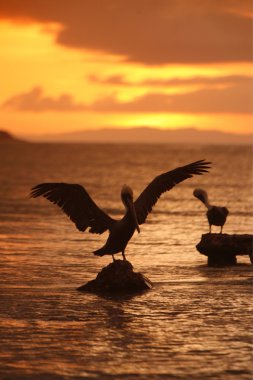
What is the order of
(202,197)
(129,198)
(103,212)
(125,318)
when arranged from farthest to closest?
(202,197) < (103,212) < (129,198) < (125,318)

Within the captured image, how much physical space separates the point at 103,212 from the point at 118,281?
1.19m

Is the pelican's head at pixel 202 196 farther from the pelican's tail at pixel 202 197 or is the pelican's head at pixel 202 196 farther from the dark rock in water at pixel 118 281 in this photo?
the dark rock in water at pixel 118 281

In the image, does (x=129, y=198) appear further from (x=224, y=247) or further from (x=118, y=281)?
(x=224, y=247)

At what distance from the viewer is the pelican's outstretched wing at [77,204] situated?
14203 mm

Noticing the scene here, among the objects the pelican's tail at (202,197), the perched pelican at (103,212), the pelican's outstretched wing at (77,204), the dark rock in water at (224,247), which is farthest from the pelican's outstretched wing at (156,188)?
the pelican's tail at (202,197)

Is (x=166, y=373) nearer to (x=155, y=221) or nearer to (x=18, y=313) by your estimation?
(x=18, y=313)

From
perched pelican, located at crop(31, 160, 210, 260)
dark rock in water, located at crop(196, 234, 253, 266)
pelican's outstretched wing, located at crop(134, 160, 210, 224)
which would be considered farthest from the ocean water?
pelican's outstretched wing, located at crop(134, 160, 210, 224)

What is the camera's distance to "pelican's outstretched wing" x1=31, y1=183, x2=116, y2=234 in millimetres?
14203

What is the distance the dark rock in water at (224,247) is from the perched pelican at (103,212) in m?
2.92

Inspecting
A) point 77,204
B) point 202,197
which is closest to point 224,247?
point 202,197

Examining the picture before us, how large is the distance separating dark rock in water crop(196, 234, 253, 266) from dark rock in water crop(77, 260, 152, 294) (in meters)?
3.46

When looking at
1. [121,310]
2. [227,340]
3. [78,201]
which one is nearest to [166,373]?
A: [227,340]

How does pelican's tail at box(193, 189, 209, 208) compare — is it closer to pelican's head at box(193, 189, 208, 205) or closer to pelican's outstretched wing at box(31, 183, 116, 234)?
pelican's head at box(193, 189, 208, 205)

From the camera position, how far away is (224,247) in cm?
1784
